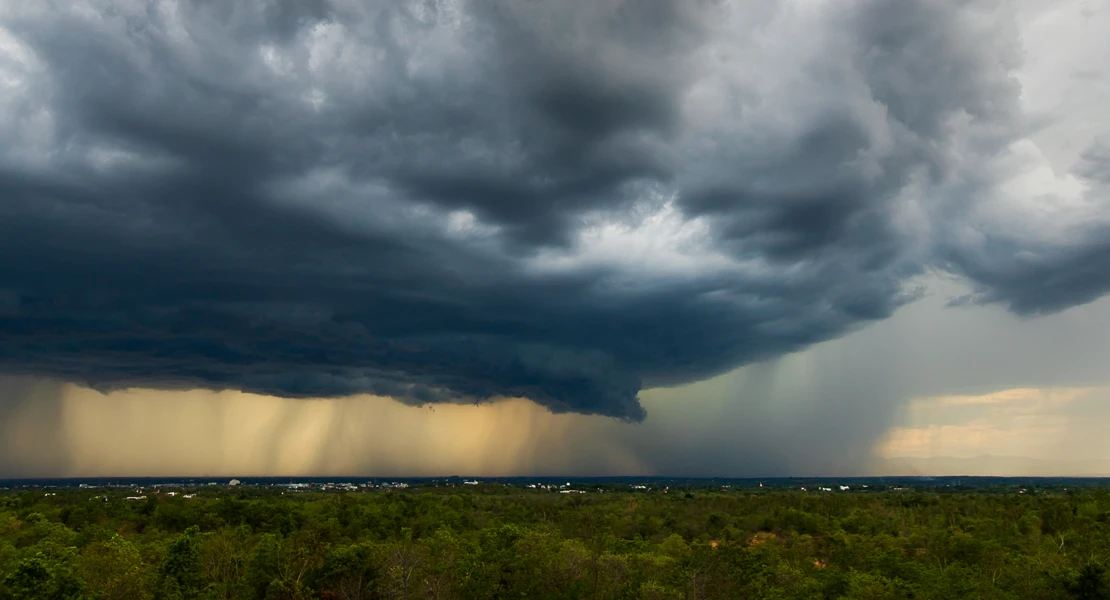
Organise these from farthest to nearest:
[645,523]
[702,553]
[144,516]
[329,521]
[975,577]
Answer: [645,523]
[144,516]
[329,521]
[702,553]
[975,577]

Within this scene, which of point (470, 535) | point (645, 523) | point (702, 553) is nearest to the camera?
point (702, 553)

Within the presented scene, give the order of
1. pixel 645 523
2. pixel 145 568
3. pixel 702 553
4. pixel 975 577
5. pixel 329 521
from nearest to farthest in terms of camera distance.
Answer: pixel 145 568 < pixel 975 577 < pixel 702 553 < pixel 329 521 < pixel 645 523

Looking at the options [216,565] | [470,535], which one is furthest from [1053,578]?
[216,565]

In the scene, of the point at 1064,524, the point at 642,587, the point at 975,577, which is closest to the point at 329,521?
the point at 642,587

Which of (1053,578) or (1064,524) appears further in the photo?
(1064,524)

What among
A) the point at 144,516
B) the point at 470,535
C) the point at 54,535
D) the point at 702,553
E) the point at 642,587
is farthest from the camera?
the point at 144,516

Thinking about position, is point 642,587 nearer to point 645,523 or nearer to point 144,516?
point 645,523

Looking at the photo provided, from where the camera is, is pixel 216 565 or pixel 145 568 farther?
pixel 216 565

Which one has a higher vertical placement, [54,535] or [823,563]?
[54,535]

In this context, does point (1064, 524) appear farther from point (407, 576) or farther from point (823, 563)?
point (407, 576)
